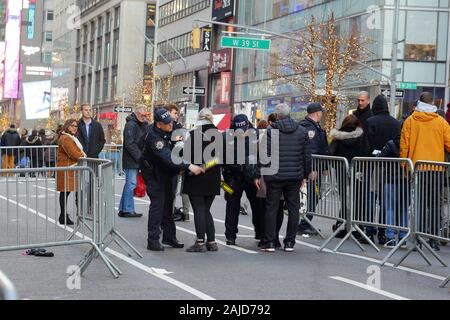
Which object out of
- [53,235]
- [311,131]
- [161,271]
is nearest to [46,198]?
[53,235]

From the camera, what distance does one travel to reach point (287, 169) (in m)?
11.7

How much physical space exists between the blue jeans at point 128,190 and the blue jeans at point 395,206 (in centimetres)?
566

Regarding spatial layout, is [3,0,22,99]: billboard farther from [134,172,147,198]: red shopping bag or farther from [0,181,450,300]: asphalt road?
[0,181,450,300]: asphalt road

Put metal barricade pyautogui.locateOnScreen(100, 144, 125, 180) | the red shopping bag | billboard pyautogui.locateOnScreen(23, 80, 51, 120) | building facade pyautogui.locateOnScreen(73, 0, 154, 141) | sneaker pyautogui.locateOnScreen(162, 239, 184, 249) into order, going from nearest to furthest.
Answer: sneaker pyautogui.locateOnScreen(162, 239, 184, 249) → the red shopping bag → metal barricade pyautogui.locateOnScreen(100, 144, 125, 180) → building facade pyautogui.locateOnScreen(73, 0, 154, 141) → billboard pyautogui.locateOnScreen(23, 80, 51, 120)

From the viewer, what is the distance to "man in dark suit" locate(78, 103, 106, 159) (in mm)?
15906

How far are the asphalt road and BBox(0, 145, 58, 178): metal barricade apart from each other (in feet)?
32.0

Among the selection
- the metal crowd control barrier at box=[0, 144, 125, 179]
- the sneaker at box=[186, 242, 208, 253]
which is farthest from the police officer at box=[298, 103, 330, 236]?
the metal crowd control barrier at box=[0, 144, 125, 179]

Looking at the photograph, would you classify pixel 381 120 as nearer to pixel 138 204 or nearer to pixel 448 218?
pixel 448 218

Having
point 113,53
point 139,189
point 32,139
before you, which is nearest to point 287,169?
point 139,189

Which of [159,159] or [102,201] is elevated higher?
[159,159]

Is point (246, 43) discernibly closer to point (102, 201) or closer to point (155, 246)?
point (155, 246)

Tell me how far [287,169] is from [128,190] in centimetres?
479

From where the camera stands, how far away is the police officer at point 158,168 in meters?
11.4
